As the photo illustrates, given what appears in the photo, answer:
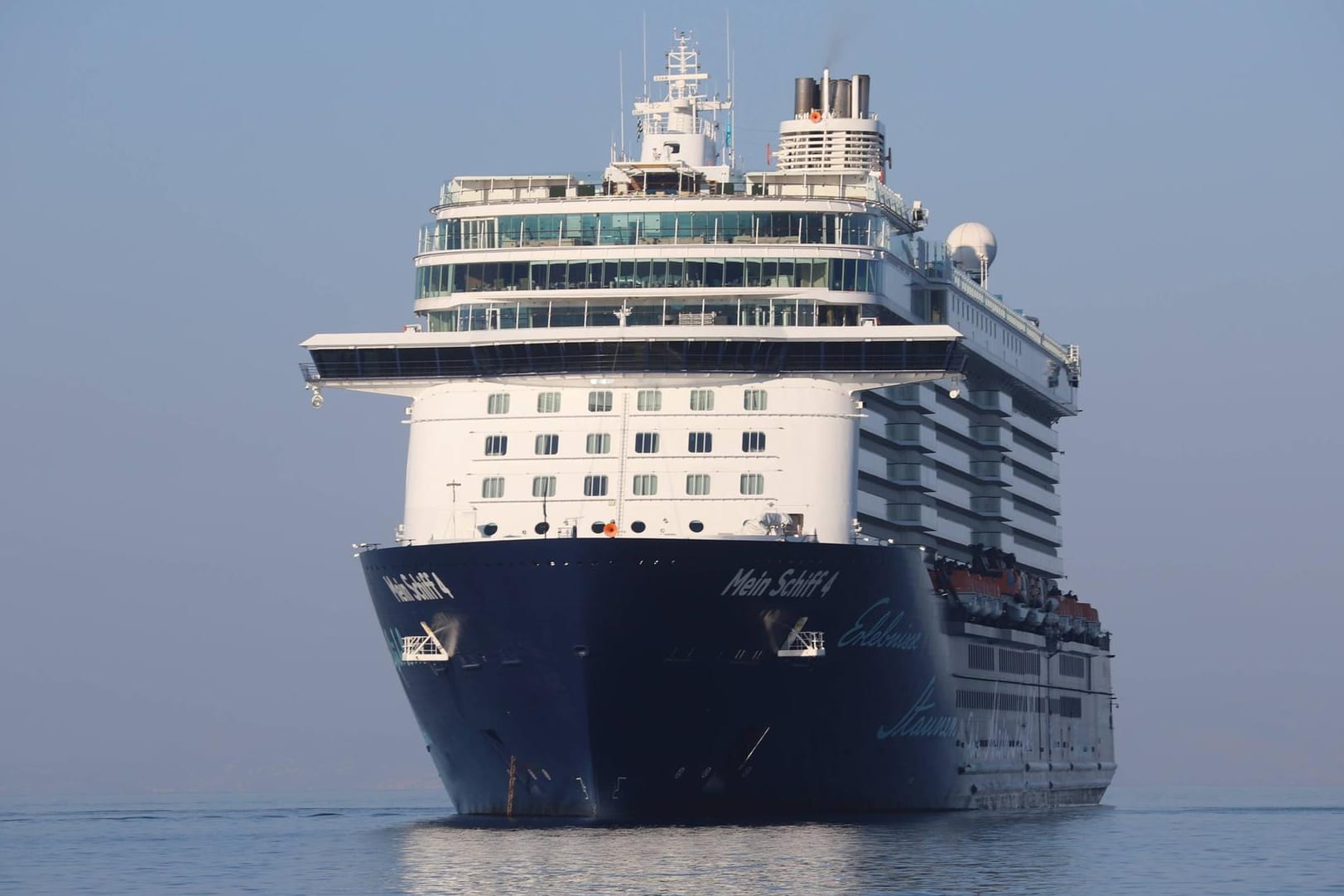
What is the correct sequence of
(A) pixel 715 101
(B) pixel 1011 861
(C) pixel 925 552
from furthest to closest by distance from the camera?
(A) pixel 715 101
(C) pixel 925 552
(B) pixel 1011 861

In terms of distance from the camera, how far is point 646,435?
6319 centimetres

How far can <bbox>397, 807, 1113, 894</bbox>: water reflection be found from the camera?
47781 millimetres

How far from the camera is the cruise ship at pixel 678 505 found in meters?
58.7

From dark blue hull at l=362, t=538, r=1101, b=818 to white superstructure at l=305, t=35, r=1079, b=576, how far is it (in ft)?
6.85

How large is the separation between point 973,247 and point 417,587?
35755mm

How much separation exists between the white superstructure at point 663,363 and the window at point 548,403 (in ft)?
0.30

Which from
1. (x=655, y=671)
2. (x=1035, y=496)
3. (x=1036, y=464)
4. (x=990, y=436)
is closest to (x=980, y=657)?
(x=990, y=436)

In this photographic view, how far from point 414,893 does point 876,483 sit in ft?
75.8

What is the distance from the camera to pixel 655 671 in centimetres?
5834

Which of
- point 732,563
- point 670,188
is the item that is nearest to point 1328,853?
point 732,563

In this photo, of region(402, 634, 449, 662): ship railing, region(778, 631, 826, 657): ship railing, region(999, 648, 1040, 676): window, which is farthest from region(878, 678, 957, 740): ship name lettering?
region(402, 634, 449, 662): ship railing

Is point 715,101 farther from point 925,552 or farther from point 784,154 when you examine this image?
point 925,552

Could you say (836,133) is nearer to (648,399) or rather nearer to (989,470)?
(989,470)

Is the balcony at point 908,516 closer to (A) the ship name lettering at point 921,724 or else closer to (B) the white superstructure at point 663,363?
(B) the white superstructure at point 663,363
